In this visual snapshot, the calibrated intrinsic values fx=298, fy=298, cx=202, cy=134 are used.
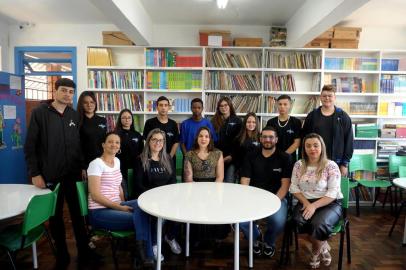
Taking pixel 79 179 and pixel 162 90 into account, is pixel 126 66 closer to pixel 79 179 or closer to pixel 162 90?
pixel 162 90

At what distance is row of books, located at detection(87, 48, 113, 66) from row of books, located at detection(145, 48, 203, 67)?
0.65m

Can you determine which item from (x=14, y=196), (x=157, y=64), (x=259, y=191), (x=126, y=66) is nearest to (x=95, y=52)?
(x=126, y=66)

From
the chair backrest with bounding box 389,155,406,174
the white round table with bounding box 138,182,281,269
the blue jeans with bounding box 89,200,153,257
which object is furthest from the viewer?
the chair backrest with bounding box 389,155,406,174

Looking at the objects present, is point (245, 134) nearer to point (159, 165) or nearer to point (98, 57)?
A: point (159, 165)

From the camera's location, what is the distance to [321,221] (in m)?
2.39

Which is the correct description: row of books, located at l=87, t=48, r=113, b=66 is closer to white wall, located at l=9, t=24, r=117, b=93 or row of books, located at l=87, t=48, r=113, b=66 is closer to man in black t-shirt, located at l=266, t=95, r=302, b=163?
white wall, located at l=9, t=24, r=117, b=93

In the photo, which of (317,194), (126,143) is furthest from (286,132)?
(126,143)

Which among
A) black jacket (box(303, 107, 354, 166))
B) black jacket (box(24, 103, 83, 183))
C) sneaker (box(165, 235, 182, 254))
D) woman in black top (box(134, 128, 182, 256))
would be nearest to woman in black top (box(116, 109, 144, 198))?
woman in black top (box(134, 128, 182, 256))

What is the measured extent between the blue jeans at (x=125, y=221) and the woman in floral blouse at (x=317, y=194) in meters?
1.24

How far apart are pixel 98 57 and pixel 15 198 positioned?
3.09 m

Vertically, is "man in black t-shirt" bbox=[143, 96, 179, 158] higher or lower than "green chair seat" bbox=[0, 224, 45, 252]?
higher

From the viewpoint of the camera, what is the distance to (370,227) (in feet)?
→ 12.2

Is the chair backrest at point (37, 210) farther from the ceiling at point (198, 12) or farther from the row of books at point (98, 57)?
the row of books at point (98, 57)

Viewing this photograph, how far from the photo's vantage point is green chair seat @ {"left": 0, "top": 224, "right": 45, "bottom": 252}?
6.59 feet
